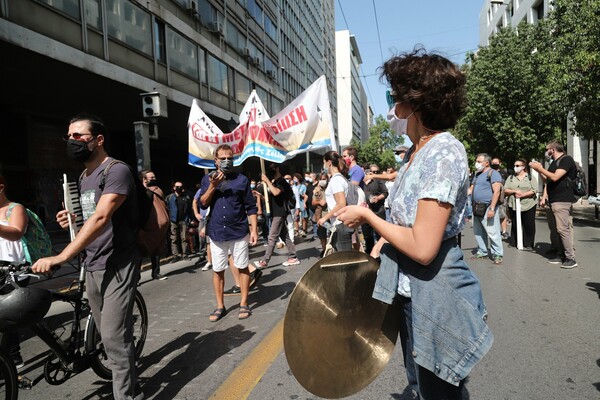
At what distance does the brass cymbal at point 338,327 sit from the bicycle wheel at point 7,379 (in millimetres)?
2046

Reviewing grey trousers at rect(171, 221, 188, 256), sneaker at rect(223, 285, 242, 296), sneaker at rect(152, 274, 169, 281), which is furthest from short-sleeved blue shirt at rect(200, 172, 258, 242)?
grey trousers at rect(171, 221, 188, 256)

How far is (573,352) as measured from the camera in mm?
3756

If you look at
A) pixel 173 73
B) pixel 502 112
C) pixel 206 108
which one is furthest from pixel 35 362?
pixel 502 112

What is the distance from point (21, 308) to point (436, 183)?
2.52 m

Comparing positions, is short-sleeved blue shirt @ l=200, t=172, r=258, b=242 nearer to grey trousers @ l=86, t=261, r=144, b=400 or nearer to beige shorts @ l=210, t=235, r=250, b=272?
beige shorts @ l=210, t=235, r=250, b=272

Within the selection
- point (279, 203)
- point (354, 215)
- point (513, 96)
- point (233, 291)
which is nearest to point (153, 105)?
point (279, 203)

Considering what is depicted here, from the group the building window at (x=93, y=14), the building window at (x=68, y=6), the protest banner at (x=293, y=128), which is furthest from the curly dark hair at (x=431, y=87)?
the building window at (x=93, y=14)

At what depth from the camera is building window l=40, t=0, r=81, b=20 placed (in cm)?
1072

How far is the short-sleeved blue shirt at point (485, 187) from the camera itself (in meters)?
7.93

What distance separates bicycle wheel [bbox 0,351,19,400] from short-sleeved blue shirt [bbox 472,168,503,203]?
287 inches

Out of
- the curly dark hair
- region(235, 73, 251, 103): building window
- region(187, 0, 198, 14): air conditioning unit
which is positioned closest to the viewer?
the curly dark hair

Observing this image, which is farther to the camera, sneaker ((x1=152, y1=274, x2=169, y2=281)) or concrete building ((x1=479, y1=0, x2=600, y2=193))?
concrete building ((x1=479, y1=0, x2=600, y2=193))

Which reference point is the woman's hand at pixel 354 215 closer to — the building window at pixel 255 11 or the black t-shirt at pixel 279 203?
the black t-shirt at pixel 279 203

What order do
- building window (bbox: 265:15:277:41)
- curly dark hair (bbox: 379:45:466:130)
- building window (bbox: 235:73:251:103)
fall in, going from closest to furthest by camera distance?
curly dark hair (bbox: 379:45:466:130)
building window (bbox: 235:73:251:103)
building window (bbox: 265:15:277:41)
